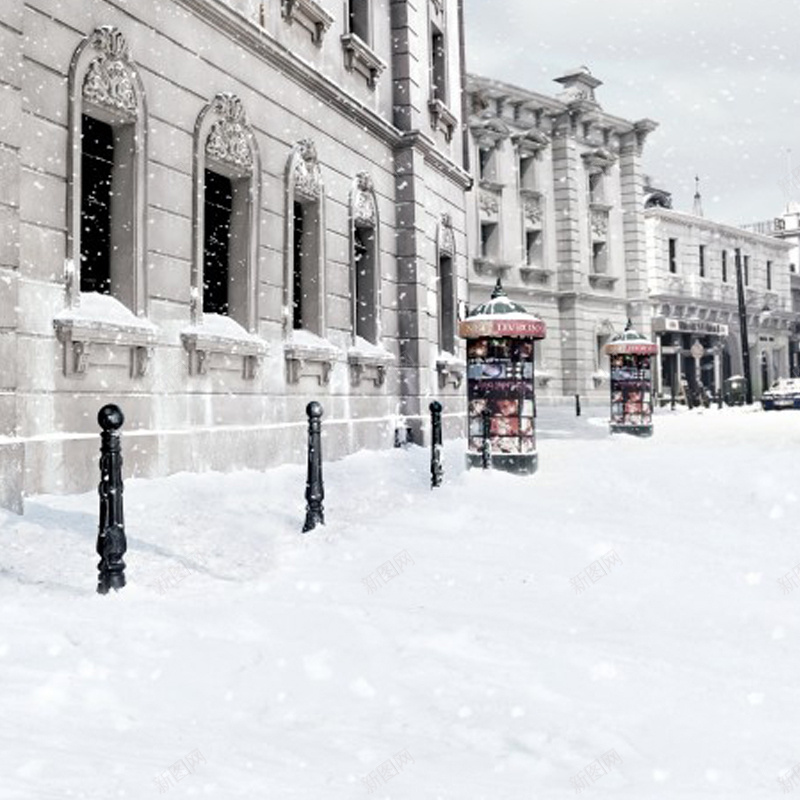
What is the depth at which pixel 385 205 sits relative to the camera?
12953 millimetres

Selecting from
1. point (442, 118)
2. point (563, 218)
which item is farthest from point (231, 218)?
point (563, 218)

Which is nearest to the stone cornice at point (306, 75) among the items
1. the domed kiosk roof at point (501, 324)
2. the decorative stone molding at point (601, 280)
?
the domed kiosk roof at point (501, 324)

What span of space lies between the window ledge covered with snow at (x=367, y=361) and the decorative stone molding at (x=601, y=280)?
70.0 ft

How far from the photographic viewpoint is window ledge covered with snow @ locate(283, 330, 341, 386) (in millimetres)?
9977

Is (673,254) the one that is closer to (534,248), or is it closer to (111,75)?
(534,248)

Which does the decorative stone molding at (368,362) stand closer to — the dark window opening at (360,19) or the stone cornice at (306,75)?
the stone cornice at (306,75)

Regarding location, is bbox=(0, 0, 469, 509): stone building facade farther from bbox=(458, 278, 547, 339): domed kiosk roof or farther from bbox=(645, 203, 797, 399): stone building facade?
bbox=(645, 203, 797, 399): stone building facade

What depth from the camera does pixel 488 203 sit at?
29.6 m

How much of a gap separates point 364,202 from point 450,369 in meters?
3.62

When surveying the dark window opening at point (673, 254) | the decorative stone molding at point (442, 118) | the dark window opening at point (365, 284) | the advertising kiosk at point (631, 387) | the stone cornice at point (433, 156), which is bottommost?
the advertising kiosk at point (631, 387)

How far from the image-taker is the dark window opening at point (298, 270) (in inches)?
427

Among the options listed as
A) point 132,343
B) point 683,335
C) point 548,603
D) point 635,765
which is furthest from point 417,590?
point 683,335

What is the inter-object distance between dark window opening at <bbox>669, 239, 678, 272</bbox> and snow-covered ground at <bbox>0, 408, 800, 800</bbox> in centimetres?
3227

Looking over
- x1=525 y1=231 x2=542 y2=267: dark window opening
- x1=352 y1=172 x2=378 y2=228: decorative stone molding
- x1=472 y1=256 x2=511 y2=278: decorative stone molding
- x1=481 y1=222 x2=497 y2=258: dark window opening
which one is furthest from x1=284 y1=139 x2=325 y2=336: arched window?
x1=525 y1=231 x2=542 y2=267: dark window opening
